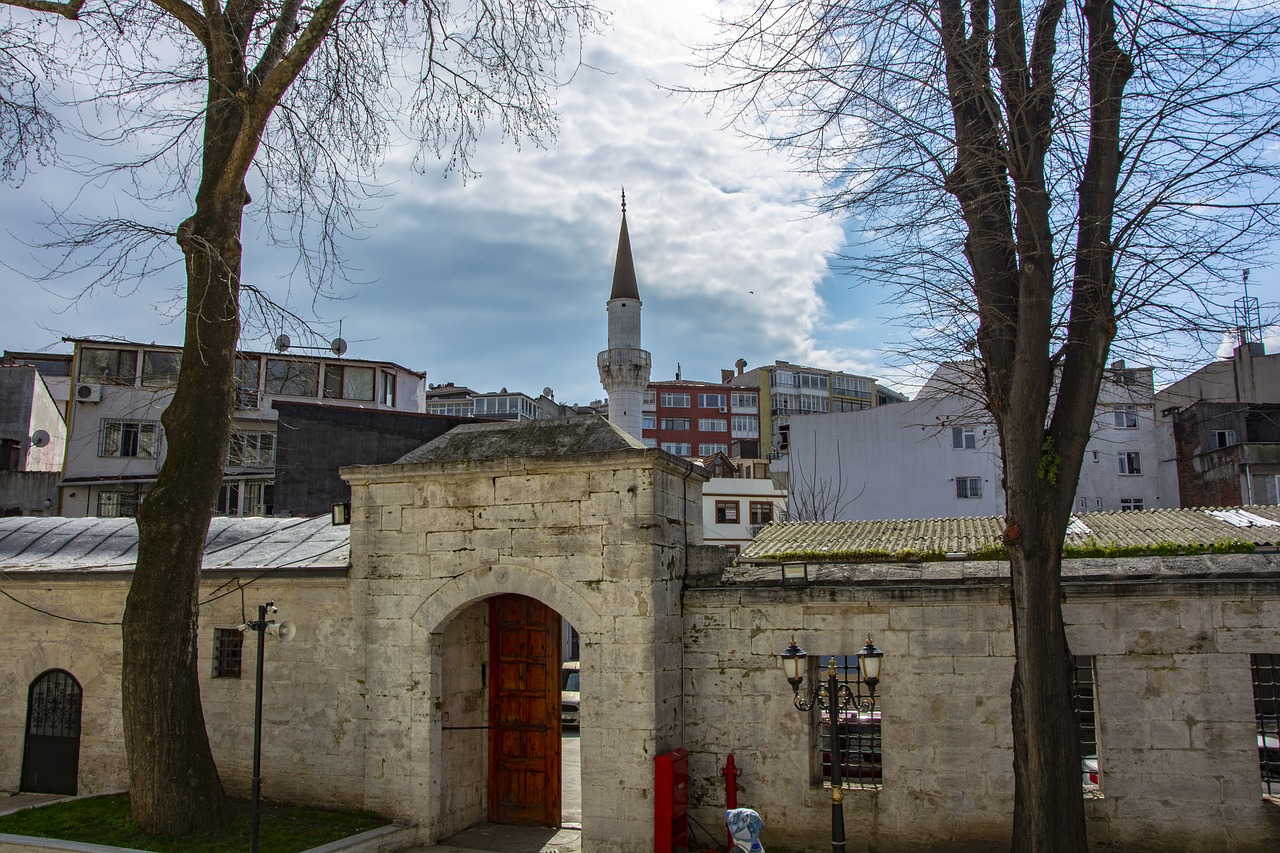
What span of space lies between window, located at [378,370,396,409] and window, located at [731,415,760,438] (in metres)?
35.6

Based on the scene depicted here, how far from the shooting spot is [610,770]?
9156 mm

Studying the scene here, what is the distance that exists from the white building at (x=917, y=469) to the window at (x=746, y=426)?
27774 millimetres

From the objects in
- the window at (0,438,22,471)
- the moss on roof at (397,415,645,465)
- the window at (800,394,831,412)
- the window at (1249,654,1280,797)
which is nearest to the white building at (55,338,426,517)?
the window at (0,438,22,471)

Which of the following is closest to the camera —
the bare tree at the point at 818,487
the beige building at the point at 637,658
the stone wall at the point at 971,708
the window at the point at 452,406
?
the stone wall at the point at 971,708

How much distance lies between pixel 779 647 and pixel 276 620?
5.84m

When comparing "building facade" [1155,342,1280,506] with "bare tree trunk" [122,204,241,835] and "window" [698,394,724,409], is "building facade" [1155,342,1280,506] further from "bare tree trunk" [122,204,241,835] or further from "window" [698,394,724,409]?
"window" [698,394,724,409]

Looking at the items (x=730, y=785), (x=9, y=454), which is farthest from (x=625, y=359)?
(x=730, y=785)

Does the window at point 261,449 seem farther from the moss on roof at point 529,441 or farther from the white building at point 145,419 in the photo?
the moss on roof at point 529,441

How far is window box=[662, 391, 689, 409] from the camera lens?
65750mm

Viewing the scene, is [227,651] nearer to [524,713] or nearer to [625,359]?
[524,713]

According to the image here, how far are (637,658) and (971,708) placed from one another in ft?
10.7

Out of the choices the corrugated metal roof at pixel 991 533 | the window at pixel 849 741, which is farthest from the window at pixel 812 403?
the corrugated metal roof at pixel 991 533

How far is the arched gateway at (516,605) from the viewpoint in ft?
30.2

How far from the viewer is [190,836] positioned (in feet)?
29.1
